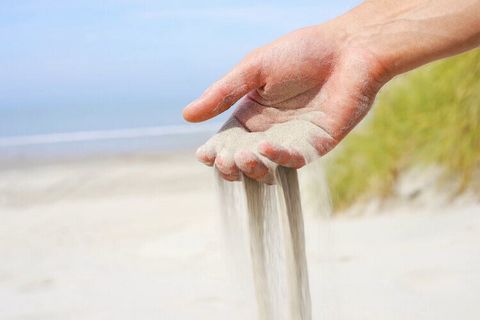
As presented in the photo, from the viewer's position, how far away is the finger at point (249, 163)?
5.59ft

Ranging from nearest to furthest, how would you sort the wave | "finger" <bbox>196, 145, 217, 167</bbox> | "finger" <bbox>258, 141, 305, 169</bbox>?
"finger" <bbox>258, 141, 305, 169</bbox> → "finger" <bbox>196, 145, 217, 167</bbox> → the wave

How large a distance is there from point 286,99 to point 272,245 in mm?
366

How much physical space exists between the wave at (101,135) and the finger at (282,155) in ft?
33.3

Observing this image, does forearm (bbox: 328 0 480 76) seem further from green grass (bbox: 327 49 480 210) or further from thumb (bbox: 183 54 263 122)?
green grass (bbox: 327 49 480 210)

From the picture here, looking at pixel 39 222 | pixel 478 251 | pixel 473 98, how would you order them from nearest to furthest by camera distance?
pixel 478 251, pixel 473 98, pixel 39 222

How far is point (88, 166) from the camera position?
863 centimetres

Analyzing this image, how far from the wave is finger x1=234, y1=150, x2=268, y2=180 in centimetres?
1013

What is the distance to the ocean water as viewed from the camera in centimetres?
1070

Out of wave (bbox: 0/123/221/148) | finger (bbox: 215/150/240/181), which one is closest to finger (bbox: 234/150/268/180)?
finger (bbox: 215/150/240/181)

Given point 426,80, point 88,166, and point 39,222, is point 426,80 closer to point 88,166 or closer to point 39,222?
point 39,222

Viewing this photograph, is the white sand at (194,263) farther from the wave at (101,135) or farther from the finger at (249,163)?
the wave at (101,135)

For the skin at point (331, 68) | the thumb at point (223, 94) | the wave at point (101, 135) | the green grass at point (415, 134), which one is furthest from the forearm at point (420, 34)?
the wave at point (101, 135)

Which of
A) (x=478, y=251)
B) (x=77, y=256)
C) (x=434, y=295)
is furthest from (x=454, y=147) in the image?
(x=77, y=256)

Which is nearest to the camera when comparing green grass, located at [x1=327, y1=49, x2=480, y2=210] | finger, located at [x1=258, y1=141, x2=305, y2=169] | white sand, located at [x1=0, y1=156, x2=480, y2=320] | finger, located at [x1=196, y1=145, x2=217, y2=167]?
finger, located at [x1=258, y1=141, x2=305, y2=169]
